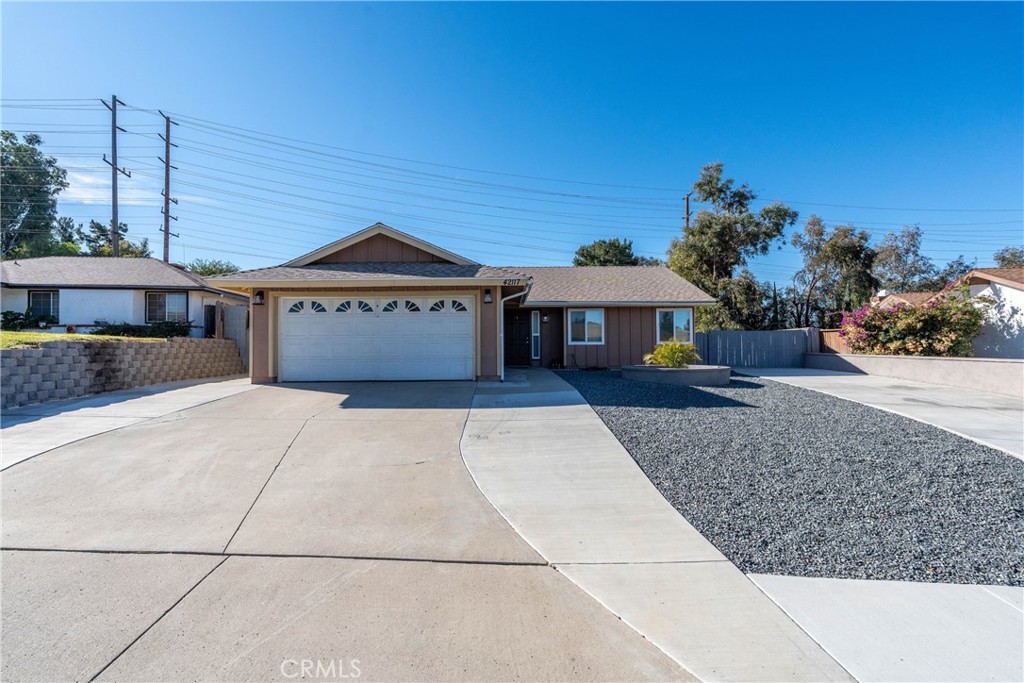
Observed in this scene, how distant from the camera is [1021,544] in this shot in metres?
3.65

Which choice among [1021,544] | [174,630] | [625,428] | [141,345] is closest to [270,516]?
[174,630]

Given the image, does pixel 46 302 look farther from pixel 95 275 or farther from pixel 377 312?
pixel 377 312

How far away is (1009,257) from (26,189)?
58.3 m

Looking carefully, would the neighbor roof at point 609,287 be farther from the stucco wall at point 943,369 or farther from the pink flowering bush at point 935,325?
the pink flowering bush at point 935,325

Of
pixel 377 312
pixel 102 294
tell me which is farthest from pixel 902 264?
pixel 102 294

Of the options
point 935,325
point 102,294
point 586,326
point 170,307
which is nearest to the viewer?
point 935,325

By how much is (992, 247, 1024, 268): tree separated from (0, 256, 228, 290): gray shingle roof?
4171 cm

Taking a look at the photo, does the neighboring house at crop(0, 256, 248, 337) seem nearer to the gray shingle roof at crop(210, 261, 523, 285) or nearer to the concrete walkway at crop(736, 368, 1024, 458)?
the gray shingle roof at crop(210, 261, 523, 285)

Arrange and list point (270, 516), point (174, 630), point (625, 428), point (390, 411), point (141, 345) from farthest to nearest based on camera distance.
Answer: point (141, 345), point (390, 411), point (625, 428), point (270, 516), point (174, 630)

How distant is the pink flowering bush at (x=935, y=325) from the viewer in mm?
14219

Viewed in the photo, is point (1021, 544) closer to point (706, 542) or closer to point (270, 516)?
point (706, 542)

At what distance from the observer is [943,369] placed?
12.8 metres

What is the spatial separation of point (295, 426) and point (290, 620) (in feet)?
14.9

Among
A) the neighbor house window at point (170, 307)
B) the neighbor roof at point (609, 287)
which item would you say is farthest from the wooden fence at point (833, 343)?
the neighbor house window at point (170, 307)
